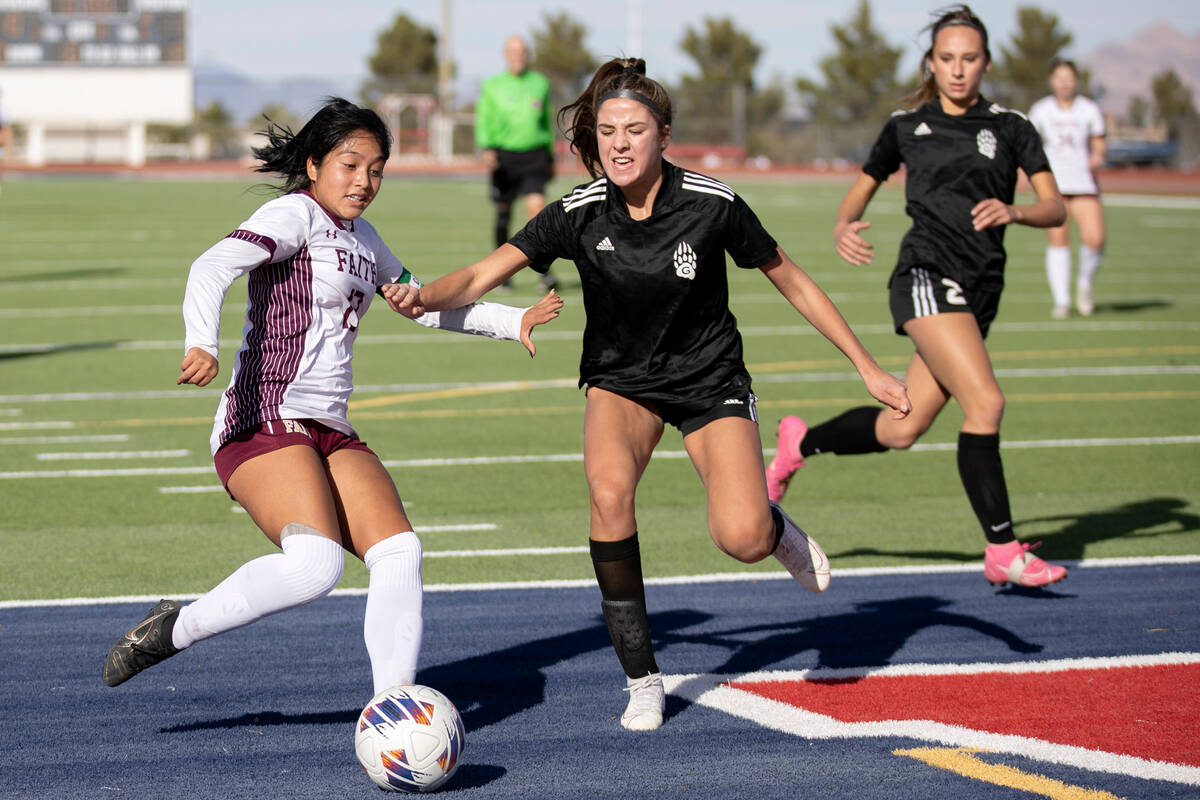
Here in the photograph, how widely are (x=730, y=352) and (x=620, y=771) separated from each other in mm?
1468

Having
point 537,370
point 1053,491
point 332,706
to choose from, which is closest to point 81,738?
point 332,706

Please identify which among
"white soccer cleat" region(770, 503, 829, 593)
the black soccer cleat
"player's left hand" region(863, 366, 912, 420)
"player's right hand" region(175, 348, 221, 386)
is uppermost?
"player's right hand" region(175, 348, 221, 386)

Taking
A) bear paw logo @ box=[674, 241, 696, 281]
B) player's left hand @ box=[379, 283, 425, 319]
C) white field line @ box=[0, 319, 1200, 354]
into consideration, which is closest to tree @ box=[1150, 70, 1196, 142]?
white field line @ box=[0, 319, 1200, 354]

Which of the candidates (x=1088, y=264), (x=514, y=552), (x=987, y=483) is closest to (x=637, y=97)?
(x=987, y=483)

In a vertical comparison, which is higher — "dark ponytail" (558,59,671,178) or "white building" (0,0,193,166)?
"white building" (0,0,193,166)

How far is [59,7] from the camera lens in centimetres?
5650

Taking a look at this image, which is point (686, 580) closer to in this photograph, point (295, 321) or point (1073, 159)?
point (295, 321)

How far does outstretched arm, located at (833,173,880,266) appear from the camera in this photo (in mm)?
6254

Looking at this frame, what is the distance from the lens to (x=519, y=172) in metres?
17.0

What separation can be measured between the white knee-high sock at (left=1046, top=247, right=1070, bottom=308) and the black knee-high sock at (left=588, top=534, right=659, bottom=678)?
11691 mm

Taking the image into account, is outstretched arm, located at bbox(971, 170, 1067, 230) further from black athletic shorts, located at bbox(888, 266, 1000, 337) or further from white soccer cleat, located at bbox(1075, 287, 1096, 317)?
white soccer cleat, located at bbox(1075, 287, 1096, 317)

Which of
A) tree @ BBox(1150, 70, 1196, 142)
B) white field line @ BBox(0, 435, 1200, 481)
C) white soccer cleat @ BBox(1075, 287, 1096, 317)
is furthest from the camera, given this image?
tree @ BBox(1150, 70, 1196, 142)

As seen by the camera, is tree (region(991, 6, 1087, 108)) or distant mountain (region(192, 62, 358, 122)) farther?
distant mountain (region(192, 62, 358, 122))

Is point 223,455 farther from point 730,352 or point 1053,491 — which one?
point 1053,491
